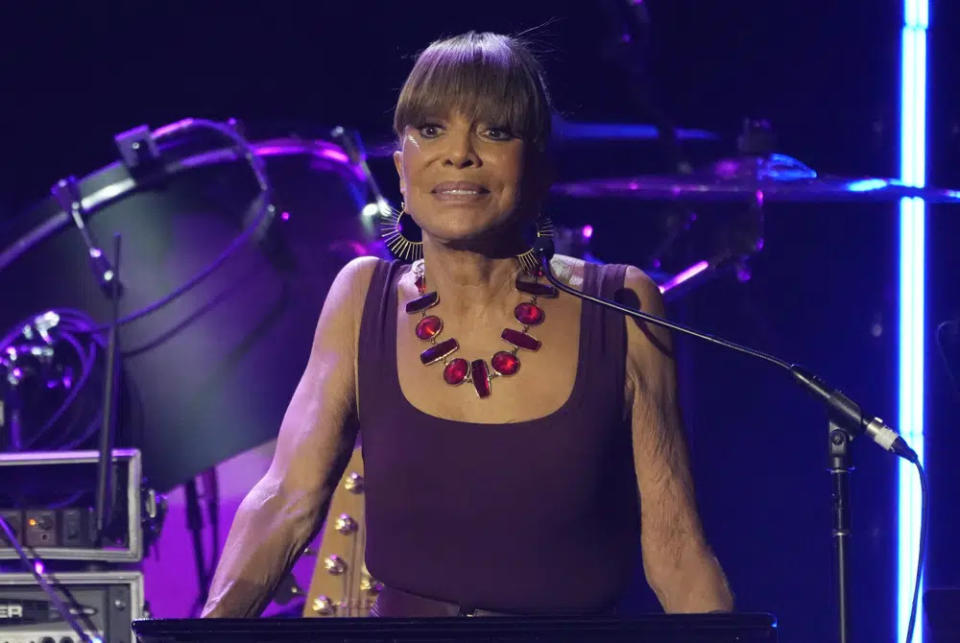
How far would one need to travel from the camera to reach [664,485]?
2027mm

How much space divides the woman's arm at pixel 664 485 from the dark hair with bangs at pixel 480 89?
0.31 m

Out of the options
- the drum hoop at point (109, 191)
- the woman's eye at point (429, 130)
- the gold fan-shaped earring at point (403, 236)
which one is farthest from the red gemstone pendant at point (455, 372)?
the drum hoop at point (109, 191)

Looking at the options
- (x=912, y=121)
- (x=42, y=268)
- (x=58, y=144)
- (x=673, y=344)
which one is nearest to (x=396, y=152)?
(x=673, y=344)

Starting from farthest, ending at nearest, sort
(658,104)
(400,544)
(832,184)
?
(658,104)
(832,184)
(400,544)

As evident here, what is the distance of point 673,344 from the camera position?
6.93 ft

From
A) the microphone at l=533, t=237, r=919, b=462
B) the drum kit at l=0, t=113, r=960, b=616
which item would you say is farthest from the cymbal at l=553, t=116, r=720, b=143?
the microphone at l=533, t=237, r=919, b=462

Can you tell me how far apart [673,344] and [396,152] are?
532 mm

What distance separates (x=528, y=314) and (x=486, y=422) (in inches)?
7.7

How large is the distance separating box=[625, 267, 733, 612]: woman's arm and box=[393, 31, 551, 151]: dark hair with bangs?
1.03 ft

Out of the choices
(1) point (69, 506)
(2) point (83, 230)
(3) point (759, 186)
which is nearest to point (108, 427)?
(1) point (69, 506)

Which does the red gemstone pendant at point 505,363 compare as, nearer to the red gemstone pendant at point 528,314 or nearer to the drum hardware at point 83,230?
the red gemstone pendant at point 528,314

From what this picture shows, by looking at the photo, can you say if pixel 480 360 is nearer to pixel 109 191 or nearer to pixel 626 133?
pixel 109 191

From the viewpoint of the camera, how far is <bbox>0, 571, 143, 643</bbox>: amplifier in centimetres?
295

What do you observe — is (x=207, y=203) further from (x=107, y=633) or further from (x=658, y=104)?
A: (x=658, y=104)
